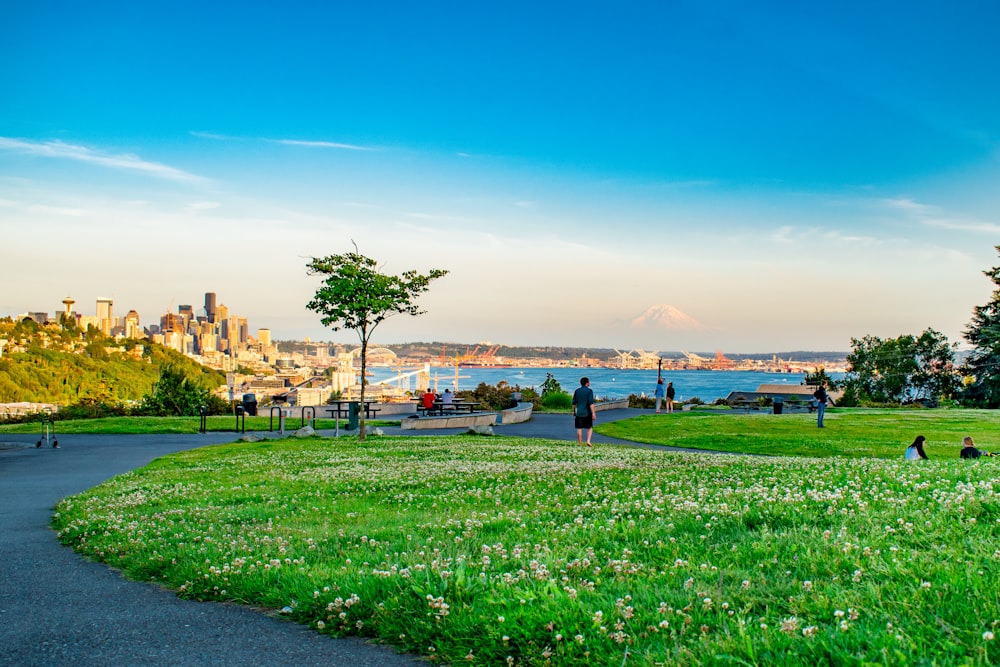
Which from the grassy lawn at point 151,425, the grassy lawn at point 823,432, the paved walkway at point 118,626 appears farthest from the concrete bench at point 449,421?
the paved walkway at point 118,626

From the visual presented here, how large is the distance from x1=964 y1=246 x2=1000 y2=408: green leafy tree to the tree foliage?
16.7 feet

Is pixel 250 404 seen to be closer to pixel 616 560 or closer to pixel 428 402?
pixel 428 402

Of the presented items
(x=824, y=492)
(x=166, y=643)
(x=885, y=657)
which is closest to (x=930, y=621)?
(x=885, y=657)

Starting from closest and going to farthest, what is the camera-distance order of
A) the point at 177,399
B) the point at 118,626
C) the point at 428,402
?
the point at 118,626, the point at 428,402, the point at 177,399

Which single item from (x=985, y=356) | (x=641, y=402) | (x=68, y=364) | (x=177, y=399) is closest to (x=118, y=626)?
(x=177, y=399)

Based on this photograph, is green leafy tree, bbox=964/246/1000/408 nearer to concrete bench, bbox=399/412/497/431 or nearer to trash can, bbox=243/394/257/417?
concrete bench, bbox=399/412/497/431

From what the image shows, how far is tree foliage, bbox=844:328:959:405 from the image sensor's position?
73812mm

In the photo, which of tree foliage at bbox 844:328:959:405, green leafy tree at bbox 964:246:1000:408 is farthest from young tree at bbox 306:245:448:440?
tree foliage at bbox 844:328:959:405

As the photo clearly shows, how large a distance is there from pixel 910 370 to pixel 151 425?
231ft

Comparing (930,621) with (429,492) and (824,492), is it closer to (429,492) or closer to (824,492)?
(824,492)

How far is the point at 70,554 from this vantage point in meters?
9.09

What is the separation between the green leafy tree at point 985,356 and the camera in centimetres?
5303

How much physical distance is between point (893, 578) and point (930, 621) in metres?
0.80

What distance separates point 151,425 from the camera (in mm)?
33719
